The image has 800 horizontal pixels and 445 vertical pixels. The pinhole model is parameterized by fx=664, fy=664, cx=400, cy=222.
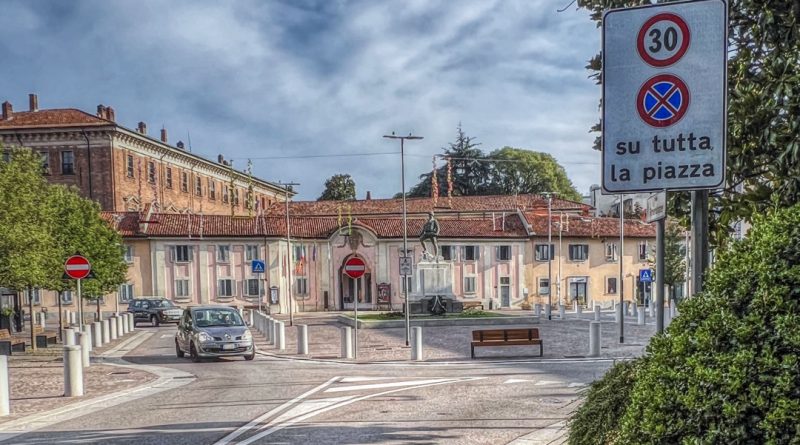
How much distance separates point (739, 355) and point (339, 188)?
92.7 m

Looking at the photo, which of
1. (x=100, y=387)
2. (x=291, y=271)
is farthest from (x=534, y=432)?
(x=291, y=271)

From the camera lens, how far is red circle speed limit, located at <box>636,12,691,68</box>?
3.41 metres

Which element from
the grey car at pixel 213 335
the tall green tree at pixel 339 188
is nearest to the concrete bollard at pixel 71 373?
the grey car at pixel 213 335

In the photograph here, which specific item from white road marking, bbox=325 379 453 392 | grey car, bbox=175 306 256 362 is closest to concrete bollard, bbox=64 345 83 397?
white road marking, bbox=325 379 453 392

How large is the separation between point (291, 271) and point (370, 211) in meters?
16.2

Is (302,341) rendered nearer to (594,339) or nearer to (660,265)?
(594,339)

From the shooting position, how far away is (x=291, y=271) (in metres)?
51.3

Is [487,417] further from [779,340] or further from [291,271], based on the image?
[291,271]

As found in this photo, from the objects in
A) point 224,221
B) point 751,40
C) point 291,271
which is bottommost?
point 291,271

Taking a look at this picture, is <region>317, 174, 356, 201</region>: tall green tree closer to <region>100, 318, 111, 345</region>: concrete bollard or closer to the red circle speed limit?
<region>100, 318, 111, 345</region>: concrete bollard

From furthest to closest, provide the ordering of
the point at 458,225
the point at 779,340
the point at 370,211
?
the point at 370,211 < the point at 458,225 < the point at 779,340

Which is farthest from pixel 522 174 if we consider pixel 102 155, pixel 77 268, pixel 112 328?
pixel 77 268

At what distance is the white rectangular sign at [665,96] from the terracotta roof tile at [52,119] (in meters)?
59.1

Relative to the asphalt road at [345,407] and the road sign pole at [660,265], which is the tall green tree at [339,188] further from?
the road sign pole at [660,265]
